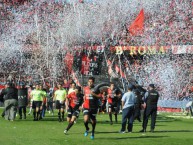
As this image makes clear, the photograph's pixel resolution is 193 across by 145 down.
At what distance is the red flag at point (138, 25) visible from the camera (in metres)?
55.9

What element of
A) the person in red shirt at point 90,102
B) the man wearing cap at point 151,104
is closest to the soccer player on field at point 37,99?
the man wearing cap at point 151,104

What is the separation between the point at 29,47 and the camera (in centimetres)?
6406

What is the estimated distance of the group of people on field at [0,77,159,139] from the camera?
1905 centimetres

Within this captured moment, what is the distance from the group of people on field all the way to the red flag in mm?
19260

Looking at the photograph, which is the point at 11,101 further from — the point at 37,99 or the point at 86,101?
the point at 86,101

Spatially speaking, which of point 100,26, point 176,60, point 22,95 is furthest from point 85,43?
point 22,95

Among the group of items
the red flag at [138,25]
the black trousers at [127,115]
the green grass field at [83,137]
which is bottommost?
the green grass field at [83,137]

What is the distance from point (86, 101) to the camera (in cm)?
1905

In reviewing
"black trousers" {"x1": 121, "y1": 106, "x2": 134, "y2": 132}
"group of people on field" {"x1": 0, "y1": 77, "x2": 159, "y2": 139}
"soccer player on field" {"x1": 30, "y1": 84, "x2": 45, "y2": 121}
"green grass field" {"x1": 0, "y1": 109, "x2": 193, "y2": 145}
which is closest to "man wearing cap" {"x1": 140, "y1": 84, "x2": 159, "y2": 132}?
"group of people on field" {"x1": 0, "y1": 77, "x2": 159, "y2": 139}

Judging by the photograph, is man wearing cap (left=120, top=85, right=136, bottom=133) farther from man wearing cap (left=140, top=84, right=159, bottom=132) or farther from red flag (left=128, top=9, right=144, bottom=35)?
red flag (left=128, top=9, right=144, bottom=35)

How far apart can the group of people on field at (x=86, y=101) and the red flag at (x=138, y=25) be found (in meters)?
19.3

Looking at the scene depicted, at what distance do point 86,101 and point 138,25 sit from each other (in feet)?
126

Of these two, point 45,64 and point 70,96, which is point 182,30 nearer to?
point 45,64

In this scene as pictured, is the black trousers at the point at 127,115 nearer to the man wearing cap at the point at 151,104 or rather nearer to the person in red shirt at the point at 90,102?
the man wearing cap at the point at 151,104
